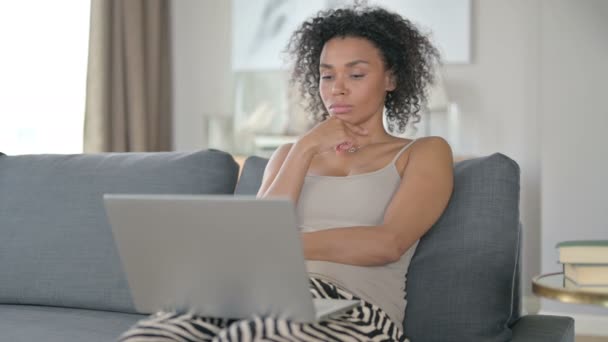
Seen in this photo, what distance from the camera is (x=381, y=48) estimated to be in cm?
221

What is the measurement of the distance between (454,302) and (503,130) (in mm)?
3072


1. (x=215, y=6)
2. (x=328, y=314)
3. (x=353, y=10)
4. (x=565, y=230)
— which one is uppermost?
(x=215, y=6)

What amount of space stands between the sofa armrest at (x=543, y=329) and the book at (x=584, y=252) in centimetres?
22

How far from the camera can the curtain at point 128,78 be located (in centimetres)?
471

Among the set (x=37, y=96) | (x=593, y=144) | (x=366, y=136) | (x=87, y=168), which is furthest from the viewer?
(x=37, y=96)

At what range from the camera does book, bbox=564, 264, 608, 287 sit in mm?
1544

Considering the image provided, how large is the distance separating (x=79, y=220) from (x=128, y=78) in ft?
9.00

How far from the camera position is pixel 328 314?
1.43 m

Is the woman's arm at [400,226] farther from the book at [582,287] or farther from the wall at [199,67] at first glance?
the wall at [199,67]

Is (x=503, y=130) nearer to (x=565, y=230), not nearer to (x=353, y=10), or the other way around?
(x=565, y=230)

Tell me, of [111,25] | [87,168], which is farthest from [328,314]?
[111,25]

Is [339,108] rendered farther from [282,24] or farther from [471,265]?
[282,24]

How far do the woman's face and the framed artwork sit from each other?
2.70 meters

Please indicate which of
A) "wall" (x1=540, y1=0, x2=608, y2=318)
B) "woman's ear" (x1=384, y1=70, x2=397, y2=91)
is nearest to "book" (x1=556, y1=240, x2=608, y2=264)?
"woman's ear" (x1=384, y1=70, x2=397, y2=91)
